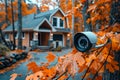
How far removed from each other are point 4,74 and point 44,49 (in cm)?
1628

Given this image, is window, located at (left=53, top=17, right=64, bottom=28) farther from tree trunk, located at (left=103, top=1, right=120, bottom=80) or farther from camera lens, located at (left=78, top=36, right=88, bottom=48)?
camera lens, located at (left=78, top=36, right=88, bottom=48)

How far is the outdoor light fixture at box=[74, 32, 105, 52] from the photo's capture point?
1.63 meters

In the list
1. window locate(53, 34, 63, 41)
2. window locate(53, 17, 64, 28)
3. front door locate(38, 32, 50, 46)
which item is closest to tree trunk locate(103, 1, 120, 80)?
front door locate(38, 32, 50, 46)

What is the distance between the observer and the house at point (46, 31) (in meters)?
28.1

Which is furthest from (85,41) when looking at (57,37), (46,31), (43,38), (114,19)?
(57,37)

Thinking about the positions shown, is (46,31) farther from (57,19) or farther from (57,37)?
(57,19)

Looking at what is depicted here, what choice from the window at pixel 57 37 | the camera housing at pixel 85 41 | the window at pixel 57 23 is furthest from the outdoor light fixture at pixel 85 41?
the window at pixel 57 23

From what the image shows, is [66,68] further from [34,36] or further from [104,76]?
[34,36]

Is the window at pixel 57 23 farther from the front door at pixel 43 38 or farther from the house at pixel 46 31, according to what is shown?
the front door at pixel 43 38

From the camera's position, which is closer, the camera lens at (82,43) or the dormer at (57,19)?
the camera lens at (82,43)

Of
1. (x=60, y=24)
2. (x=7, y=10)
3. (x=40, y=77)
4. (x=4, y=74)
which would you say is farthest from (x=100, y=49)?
(x=7, y=10)

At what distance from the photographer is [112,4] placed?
2.38 m

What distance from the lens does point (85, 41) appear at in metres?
1.70

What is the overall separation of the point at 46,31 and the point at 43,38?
83.3 inches
